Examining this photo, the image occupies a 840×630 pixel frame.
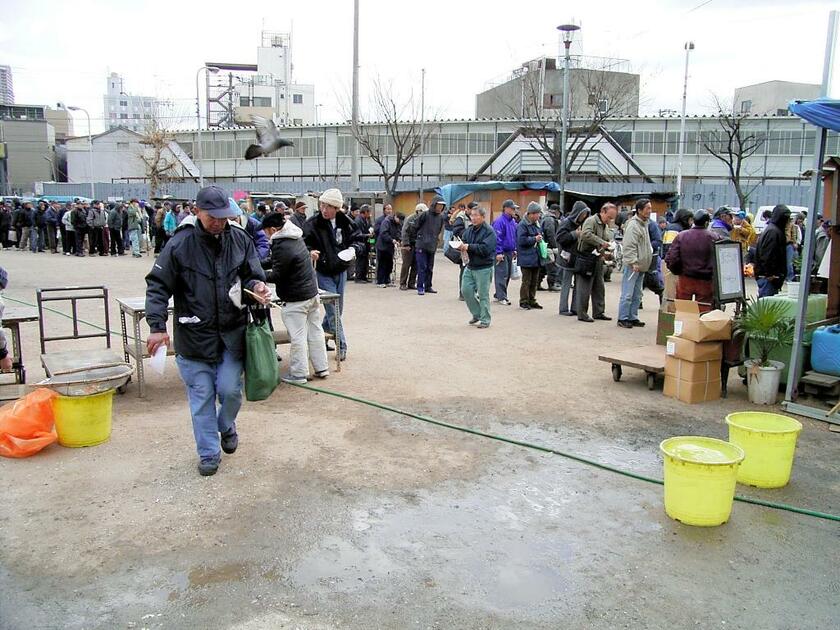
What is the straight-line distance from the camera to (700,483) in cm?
405

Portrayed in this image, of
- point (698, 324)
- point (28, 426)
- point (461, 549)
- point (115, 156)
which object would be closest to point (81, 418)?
point (28, 426)

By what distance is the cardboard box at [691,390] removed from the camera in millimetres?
6750

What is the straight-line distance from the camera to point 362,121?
4128 centimetres

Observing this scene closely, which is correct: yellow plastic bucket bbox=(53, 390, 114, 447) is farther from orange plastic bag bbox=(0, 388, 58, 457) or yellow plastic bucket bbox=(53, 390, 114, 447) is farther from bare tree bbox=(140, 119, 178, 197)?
bare tree bbox=(140, 119, 178, 197)

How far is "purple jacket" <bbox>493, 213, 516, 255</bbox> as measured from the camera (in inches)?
498

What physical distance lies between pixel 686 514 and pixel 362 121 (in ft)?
130

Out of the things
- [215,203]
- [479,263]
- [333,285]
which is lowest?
[333,285]

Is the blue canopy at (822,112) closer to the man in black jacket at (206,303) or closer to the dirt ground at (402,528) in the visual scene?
the dirt ground at (402,528)

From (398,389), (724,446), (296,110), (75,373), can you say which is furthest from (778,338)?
(296,110)

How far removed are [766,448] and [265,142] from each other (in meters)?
13.8

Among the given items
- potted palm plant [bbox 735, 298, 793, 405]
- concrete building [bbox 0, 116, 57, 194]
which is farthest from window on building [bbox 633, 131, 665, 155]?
concrete building [bbox 0, 116, 57, 194]

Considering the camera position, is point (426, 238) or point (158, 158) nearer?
point (426, 238)

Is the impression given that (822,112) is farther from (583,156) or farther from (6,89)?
(6,89)

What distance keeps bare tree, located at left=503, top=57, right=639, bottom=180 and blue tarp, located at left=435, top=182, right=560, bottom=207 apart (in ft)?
38.3
